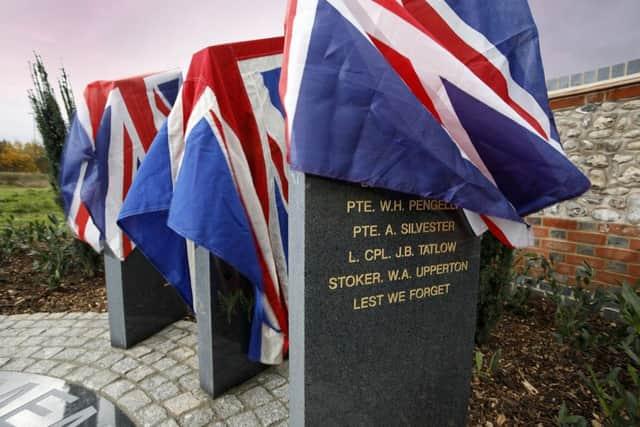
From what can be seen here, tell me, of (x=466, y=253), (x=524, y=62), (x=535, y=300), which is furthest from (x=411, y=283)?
(x=535, y=300)

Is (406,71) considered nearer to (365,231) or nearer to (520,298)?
(365,231)

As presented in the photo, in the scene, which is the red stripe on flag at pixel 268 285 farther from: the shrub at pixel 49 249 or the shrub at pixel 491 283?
the shrub at pixel 49 249

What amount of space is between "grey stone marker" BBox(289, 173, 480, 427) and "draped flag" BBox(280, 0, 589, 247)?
0.19 m

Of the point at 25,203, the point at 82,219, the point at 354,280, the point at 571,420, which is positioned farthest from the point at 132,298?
the point at 25,203

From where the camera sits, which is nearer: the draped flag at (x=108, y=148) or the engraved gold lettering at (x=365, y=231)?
the engraved gold lettering at (x=365, y=231)

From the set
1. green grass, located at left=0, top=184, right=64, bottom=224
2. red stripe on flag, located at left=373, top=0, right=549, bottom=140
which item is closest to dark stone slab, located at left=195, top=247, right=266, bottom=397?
red stripe on flag, located at left=373, top=0, right=549, bottom=140

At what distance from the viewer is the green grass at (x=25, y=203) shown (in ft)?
22.0

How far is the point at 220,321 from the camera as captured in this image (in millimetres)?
2424

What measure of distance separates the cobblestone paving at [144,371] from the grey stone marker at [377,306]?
2.89ft

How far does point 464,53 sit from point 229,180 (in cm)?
135

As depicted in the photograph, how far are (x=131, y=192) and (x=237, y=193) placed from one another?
68 cm

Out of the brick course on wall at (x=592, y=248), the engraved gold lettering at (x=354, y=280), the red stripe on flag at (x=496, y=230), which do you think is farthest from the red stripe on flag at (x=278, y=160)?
the brick course on wall at (x=592, y=248)

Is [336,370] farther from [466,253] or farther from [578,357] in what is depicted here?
[578,357]

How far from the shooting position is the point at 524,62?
1700 millimetres
